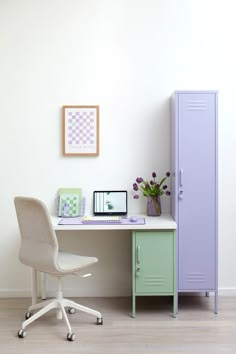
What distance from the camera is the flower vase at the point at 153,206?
3.66m

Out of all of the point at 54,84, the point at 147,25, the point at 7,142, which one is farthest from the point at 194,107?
the point at 7,142

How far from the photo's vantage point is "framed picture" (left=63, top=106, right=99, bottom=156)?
12.3ft

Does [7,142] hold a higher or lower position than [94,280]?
higher

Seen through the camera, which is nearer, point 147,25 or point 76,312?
point 76,312

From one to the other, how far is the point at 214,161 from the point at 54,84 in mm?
1525

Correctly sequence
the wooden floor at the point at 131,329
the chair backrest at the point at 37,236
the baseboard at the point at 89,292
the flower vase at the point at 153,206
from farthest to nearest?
the baseboard at the point at 89,292, the flower vase at the point at 153,206, the chair backrest at the point at 37,236, the wooden floor at the point at 131,329

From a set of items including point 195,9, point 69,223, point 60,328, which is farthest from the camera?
point 195,9

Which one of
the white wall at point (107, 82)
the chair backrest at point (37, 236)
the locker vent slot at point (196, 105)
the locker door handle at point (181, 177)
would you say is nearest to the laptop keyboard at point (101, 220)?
the white wall at point (107, 82)

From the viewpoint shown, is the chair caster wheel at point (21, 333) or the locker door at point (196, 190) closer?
the chair caster wheel at point (21, 333)

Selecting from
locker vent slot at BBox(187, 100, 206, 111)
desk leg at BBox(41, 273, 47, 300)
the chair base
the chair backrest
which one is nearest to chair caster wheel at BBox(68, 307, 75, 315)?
the chair base

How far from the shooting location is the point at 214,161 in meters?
3.37

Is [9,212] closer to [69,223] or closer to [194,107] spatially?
[69,223]

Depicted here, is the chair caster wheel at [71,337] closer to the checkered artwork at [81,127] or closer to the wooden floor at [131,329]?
the wooden floor at [131,329]

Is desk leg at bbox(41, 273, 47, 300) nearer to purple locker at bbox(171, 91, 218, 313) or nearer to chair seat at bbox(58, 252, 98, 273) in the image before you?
chair seat at bbox(58, 252, 98, 273)
